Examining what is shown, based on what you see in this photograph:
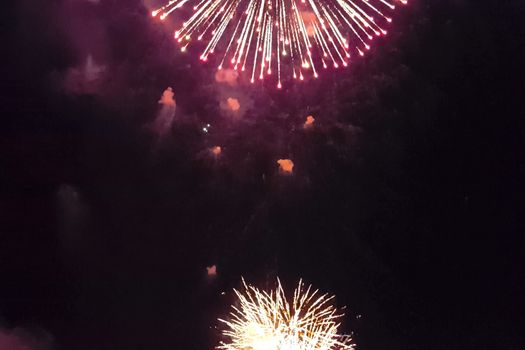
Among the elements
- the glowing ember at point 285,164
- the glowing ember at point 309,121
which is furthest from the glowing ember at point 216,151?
the glowing ember at point 309,121

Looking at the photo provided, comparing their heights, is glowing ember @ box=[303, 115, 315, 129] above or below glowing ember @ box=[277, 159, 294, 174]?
above

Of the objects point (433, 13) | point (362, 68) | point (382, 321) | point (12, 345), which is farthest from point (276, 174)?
point (12, 345)

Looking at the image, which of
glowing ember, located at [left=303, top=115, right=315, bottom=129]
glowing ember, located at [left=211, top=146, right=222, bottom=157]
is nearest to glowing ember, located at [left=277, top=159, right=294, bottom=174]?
glowing ember, located at [left=303, top=115, right=315, bottom=129]

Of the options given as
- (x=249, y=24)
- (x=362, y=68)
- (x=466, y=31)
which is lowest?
(x=249, y=24)

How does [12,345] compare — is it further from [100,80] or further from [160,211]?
[100,80]

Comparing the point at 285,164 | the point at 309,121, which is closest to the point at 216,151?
the point at 285,164

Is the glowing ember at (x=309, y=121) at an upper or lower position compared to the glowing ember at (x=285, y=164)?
upper

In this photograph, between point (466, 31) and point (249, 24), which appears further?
point (466, 31)

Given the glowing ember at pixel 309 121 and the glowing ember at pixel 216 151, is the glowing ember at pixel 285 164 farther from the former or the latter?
the glowing ember at pixel 216 151

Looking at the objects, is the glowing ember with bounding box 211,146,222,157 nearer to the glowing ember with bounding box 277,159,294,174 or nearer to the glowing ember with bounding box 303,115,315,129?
the glowing ember with bounding box 277,159,294,174

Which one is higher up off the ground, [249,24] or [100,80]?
[100,80]
